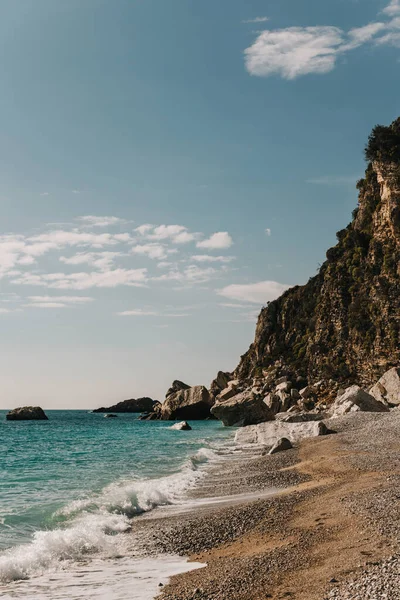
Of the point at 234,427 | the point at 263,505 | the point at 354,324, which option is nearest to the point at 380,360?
the point at 354,324

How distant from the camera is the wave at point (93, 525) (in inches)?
496

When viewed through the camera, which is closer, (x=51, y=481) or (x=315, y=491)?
(x=315, y=491)

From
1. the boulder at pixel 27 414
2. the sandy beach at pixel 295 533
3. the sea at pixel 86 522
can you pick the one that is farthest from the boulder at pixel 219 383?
the sandy beach at pixel 295 533

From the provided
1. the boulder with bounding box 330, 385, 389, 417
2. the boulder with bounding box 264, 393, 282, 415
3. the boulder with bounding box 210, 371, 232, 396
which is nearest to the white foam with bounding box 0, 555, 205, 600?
the boulder with bounding box 330, 385, 389, 417

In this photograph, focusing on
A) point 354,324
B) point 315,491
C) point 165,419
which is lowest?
point 165,419

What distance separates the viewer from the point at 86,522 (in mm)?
16562

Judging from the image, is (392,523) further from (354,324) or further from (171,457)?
(354,324)

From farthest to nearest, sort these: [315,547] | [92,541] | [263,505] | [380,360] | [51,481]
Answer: [380,360] < [51,481] < [263,505] < [92,541] < [315,547]

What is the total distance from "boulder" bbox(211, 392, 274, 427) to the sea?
3192 centimetres

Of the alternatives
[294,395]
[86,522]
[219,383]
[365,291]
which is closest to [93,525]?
[86,522]

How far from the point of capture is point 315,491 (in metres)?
16.9

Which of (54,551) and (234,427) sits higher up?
(54,551)

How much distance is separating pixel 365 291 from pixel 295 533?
7205 cm

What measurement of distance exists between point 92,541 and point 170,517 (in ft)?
→ 10.5
